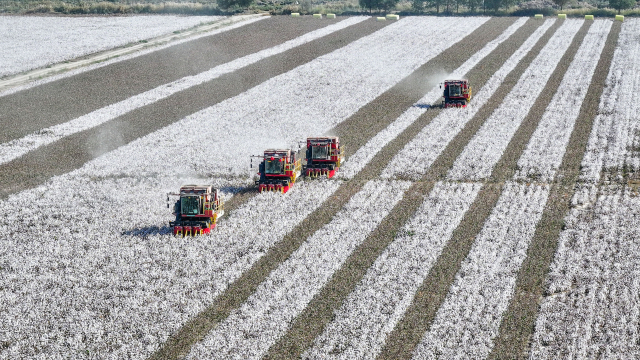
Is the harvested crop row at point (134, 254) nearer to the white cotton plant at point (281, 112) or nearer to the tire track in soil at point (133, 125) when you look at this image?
the white cotton plant at point (281, 112)

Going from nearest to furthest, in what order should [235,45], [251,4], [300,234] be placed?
[300,234] < [235,45] < [251,4]

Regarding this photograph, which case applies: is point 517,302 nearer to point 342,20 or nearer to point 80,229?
point 80,229

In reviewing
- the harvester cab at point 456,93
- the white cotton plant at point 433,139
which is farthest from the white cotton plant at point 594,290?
the harvester cab at point 456,93

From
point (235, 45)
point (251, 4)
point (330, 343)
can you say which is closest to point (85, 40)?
point (235, 45)

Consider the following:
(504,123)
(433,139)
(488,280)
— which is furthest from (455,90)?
(488,280)

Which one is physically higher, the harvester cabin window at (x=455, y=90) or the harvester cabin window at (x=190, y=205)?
the harvester cabin window at (x=455, y=90)

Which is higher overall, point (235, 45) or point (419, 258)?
point (235, 45)

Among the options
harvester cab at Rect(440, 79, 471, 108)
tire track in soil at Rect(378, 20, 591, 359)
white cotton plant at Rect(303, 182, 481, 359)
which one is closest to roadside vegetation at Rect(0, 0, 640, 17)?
tire track in soil at Rect(378, 20, 591, 359)
